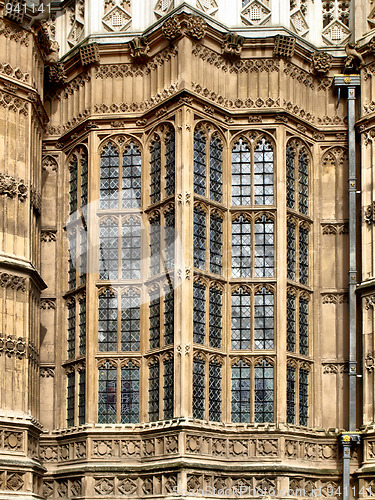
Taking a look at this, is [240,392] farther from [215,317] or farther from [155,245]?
[155,245]

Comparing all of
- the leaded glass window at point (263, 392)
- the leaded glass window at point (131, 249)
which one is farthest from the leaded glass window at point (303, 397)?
the leaded glass window at point (131, 249)

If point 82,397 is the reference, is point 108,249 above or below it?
above

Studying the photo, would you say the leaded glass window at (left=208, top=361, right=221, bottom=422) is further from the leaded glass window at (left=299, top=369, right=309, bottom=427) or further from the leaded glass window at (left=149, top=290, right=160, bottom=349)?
the leaded glass window at (left=299, top=369, right=309, bottom=427)

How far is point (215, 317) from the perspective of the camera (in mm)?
31719

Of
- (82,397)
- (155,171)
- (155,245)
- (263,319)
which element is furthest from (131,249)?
(82,397)

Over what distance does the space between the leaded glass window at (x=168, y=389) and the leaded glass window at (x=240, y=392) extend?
179 centimetres

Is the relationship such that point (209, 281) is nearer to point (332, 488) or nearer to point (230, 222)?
point (230, 222)

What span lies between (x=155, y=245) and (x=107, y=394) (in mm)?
→ 4258

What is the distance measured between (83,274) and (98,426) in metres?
4.40

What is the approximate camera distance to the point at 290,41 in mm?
33219

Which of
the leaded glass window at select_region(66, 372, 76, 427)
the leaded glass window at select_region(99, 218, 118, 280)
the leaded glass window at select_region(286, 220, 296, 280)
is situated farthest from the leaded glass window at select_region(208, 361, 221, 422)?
the leaded glass window at select_region(66, 372, 76, 427)

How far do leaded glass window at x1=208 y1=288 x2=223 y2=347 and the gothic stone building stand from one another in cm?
6

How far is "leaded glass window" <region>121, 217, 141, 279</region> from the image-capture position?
107ft

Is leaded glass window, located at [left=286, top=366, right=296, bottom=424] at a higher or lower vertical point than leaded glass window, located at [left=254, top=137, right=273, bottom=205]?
lower
